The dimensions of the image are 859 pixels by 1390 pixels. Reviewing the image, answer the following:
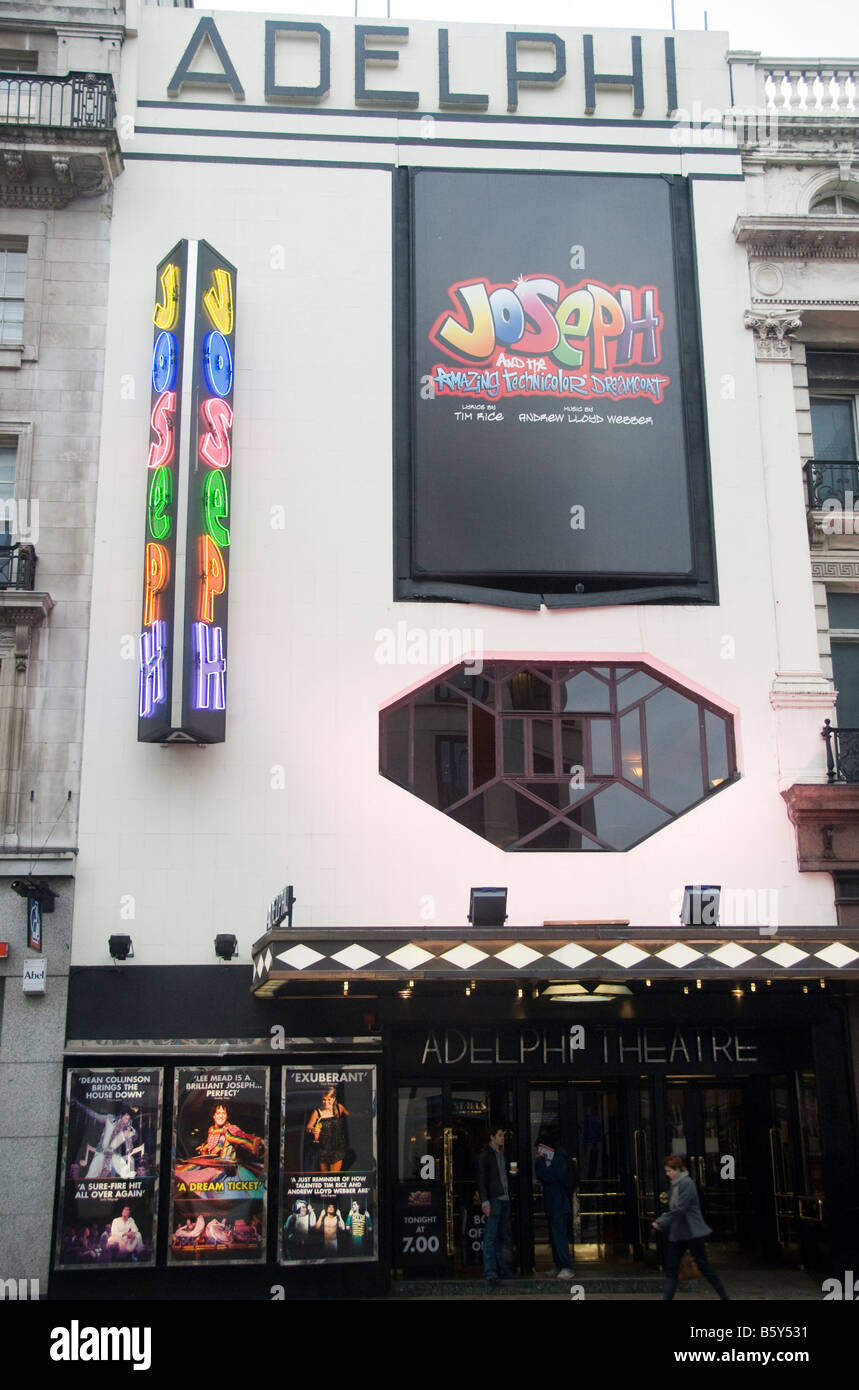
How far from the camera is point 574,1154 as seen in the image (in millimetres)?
17844

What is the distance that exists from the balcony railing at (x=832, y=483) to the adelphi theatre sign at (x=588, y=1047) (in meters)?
8.32

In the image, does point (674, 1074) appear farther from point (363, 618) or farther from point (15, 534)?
point (15, 534)

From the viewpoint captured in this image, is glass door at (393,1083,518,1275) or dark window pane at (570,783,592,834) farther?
dark window pane at (570,783,592,834)

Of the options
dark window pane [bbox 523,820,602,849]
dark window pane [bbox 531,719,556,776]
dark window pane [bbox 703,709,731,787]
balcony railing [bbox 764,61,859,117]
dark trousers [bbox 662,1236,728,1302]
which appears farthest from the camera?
balcony railing [bbox 764,61,859,117]

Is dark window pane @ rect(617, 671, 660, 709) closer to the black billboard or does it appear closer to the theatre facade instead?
the theatre facade

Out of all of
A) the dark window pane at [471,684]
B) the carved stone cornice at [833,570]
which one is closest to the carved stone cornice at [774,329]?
the carved stone cornice at [833,570]

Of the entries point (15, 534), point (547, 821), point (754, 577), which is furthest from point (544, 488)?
point (15, 534)

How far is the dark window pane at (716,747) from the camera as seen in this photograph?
18.8m

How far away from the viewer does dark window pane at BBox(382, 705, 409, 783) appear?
728 inches

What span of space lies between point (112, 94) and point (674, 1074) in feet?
56.5

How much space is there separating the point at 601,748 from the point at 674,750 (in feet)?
3.66

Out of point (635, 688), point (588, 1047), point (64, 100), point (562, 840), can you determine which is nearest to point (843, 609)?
point (635, 688)

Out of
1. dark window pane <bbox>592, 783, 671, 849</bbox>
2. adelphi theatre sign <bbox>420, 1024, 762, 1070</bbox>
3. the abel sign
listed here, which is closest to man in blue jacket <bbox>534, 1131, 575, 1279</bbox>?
adelphi theatre sign <bbox>420, 1024, 762, 1070</bbox>

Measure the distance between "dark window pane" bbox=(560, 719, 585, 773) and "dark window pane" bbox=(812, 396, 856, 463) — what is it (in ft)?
20.8
